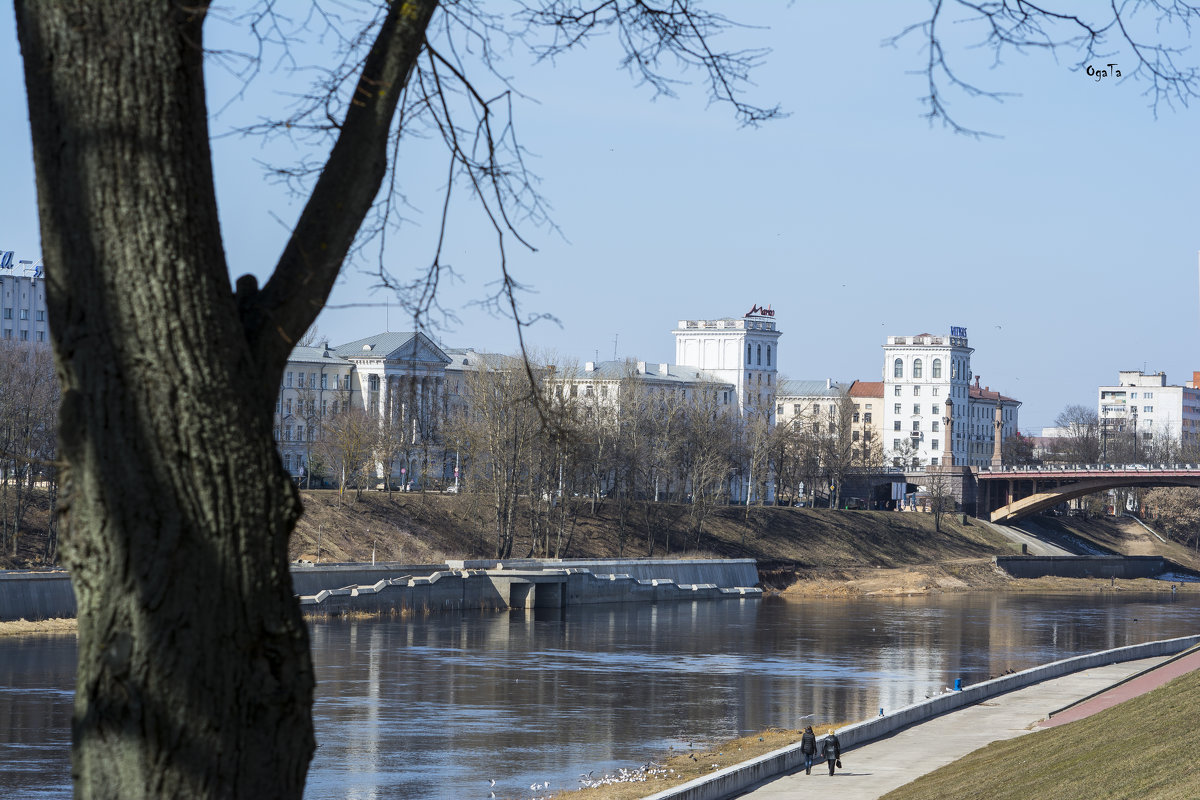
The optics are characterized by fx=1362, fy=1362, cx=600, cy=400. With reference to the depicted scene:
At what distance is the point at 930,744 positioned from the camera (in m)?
28.7

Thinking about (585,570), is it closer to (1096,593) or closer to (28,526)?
(28,526)

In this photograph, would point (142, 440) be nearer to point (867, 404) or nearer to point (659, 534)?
point (659, 534)

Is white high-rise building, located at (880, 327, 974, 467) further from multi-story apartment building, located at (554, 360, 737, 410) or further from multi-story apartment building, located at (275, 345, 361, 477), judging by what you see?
multi-story apartment building, located at (275, 345, 361, 477)

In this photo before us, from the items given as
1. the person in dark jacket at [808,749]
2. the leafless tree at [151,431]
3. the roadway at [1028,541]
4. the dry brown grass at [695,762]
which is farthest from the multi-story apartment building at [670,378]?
the leafless tree at [151,431]

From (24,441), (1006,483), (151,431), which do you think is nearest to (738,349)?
(1006,483)

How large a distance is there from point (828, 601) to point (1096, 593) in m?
25.7

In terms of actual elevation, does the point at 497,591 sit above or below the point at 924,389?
below

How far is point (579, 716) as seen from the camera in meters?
36.9

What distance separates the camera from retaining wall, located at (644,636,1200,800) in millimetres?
22078

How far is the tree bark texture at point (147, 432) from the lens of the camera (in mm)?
3531

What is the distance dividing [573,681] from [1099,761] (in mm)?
26575

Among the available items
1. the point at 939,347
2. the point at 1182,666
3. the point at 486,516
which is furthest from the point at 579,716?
the point at 939,347

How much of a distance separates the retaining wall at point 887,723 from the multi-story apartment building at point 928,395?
121 meters

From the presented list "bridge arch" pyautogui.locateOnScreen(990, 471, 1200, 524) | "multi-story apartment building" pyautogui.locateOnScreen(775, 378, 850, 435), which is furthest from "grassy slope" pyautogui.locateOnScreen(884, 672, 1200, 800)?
"multi-story apartment building" pyautogui.locateOnScreen(775, 378, 850, 435)
